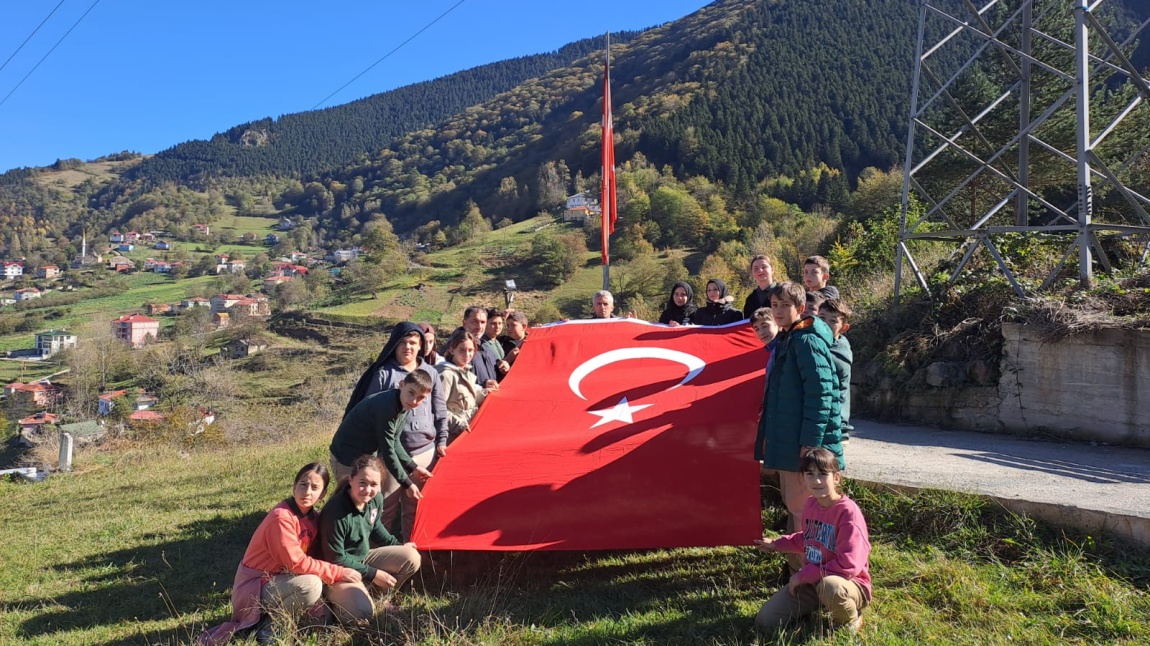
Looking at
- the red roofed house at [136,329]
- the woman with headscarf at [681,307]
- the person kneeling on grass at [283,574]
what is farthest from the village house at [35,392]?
the person kneeling on grass at [283,574]

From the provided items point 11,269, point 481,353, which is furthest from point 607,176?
point 11,269

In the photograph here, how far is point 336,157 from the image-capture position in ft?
623

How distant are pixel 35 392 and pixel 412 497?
6301 centimetres

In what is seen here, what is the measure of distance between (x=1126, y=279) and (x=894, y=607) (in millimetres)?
5371

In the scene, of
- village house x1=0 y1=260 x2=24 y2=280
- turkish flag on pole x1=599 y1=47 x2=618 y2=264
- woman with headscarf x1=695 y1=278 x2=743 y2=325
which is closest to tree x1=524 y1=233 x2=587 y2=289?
turkish flag on pole x1=599 y1=47 x2=618 y2=264

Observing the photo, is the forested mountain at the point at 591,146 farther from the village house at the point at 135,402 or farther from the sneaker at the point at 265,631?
the sneaker at the point at 265,631

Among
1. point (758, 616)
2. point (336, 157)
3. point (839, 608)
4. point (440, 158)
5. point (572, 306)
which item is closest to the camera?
point (839, 608)

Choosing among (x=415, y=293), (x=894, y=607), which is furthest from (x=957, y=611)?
(x=415, y=293)

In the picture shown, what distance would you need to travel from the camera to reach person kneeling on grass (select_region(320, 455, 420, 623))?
4.21 meters

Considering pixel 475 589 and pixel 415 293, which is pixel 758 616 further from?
pixel 415 293

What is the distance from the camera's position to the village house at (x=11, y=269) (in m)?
126

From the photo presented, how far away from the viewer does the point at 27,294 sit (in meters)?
107

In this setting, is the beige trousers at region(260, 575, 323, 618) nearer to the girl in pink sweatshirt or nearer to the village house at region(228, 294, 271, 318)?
the girl in pink sweatshirt

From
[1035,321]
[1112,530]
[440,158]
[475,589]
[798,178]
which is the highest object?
[440,158]
